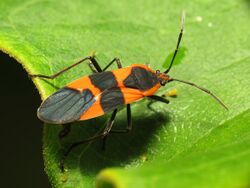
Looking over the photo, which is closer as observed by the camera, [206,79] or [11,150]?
[206,79]

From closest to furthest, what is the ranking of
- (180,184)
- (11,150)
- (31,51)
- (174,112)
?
(180,184) < (31,51) < (174,112) < (11,150)

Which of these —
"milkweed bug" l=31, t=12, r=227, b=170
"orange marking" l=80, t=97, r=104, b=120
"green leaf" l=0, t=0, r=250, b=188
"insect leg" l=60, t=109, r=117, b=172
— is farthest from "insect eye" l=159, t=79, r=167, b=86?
"orange marking" l=80, t=97, r=104, b=120

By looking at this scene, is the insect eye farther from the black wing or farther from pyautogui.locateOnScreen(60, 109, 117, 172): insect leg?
the black wing

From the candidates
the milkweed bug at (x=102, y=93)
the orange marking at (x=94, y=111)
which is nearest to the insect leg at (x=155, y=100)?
the milkweed bug at (x=102, y=93)

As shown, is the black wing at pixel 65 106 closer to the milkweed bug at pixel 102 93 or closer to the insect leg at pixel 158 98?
→ the milkweed bug at pixel 102 93

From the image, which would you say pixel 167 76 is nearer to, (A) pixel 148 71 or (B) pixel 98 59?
(A) pixel 148 71

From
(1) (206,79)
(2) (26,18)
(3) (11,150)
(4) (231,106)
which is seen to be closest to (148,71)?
(1) (206,79)

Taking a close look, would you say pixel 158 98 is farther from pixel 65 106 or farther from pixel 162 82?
pixel 65 106
